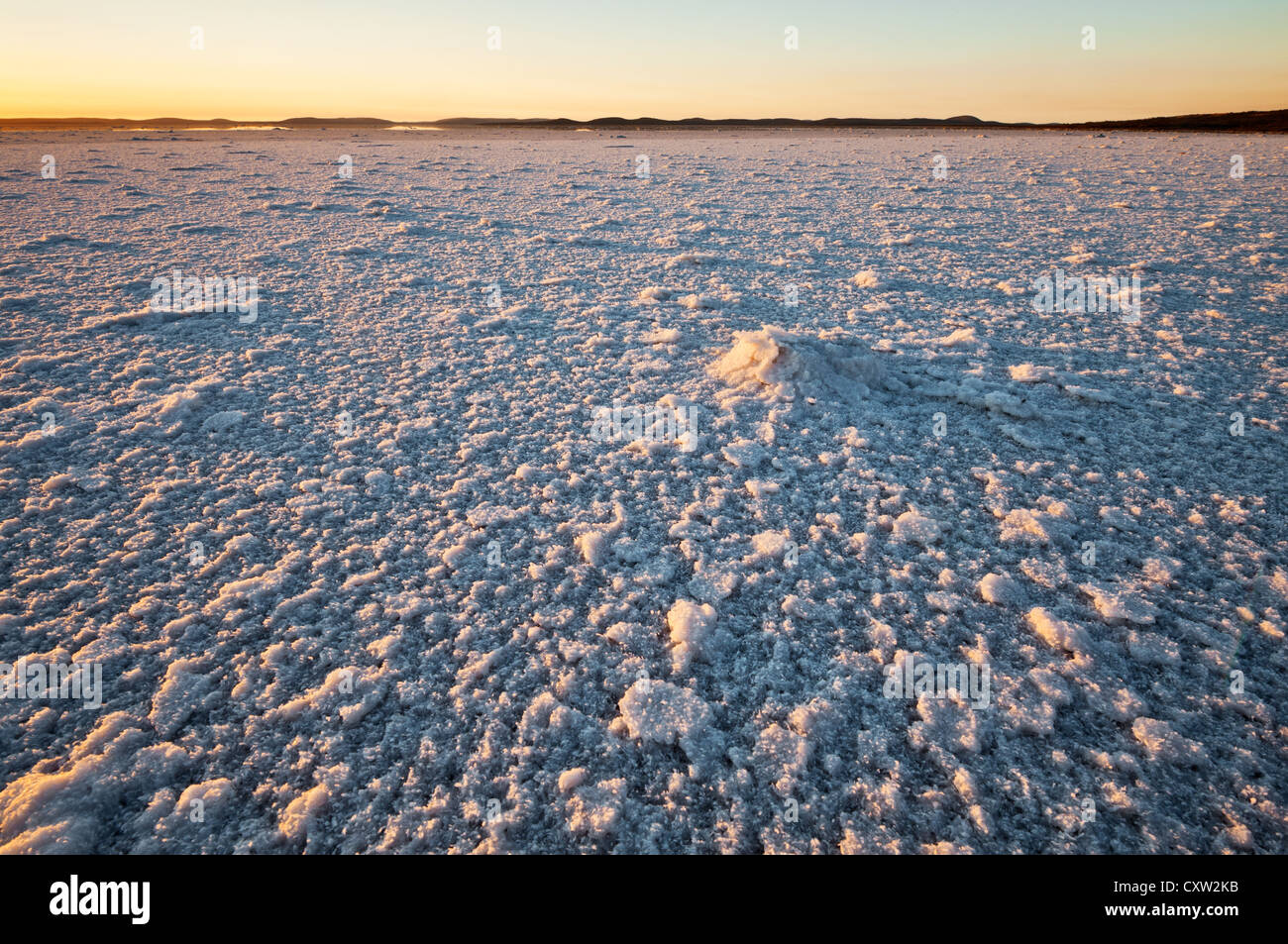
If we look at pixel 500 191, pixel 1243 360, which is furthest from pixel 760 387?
pixel 500 191

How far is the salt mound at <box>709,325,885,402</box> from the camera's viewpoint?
3.67 meters

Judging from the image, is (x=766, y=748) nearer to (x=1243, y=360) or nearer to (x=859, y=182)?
(x=1243, y=360)

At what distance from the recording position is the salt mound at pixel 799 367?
145 inches

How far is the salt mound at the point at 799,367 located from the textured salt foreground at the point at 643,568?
3 cm

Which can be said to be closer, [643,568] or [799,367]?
[643,568]

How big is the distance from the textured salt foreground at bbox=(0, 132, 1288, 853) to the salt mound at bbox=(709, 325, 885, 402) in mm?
30

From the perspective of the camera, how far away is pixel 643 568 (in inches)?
94.9

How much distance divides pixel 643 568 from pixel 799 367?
1.96 m

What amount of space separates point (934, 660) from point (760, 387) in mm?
2130

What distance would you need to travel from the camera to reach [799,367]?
373 cm

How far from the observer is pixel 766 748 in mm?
1721

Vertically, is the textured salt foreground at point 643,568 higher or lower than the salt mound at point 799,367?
lower

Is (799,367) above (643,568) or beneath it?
above

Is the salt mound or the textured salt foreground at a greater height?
the salt mound
